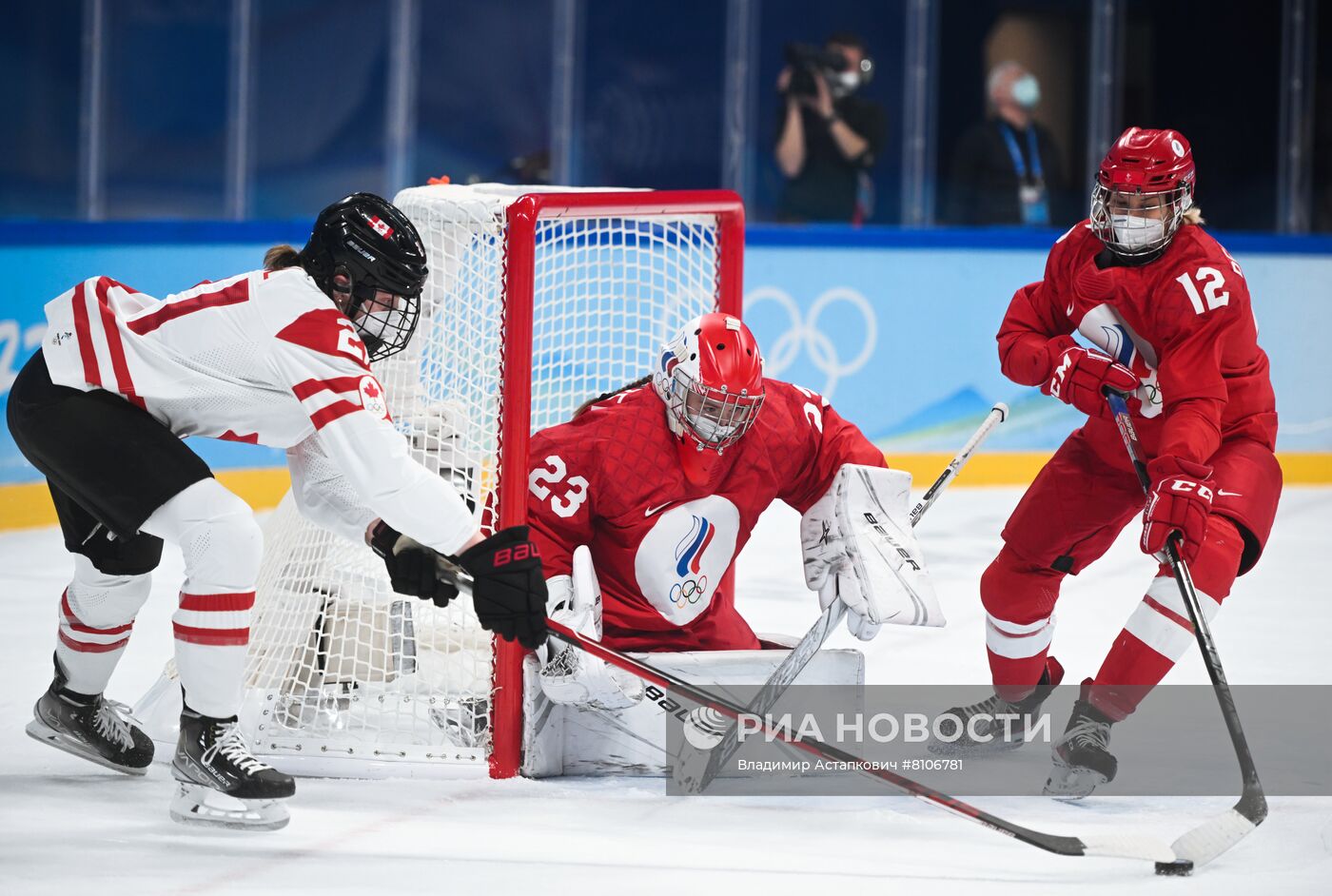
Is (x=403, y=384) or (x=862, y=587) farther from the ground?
(x=403, y=384)

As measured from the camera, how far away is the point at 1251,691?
3.87 metres

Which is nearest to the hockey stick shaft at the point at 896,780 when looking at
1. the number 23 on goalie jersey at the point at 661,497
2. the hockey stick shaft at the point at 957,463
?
the number 23 on goalie jersey at the point at 661,497

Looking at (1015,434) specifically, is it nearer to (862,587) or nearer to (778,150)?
(778,150)

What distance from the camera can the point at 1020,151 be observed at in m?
7.11

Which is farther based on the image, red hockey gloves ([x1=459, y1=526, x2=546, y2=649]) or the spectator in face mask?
the spectator in face mask

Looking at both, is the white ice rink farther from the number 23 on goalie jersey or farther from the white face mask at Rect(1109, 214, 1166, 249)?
the white face mask at Rect(1109, 214, 1166, 249)

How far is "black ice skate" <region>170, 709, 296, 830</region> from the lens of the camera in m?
2.69

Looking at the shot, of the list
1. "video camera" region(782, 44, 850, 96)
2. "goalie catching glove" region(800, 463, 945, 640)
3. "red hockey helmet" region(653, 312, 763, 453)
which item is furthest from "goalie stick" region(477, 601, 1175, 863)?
"video camera" region(782, 44, 850, 96)

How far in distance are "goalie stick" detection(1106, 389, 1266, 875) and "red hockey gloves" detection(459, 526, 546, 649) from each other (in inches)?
38.8

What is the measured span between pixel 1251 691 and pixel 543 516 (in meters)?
1.76

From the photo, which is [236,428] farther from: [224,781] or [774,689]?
[774,689]

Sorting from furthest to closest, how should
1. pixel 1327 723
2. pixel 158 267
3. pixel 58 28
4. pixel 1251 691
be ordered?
1. pixel 58 28
2. pixel 158 267
3. pixel 1251 691
4. pixel 1327 723

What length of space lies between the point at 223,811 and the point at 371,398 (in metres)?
0.68

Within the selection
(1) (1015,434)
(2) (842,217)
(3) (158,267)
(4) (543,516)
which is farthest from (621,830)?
(2) (842,217)
